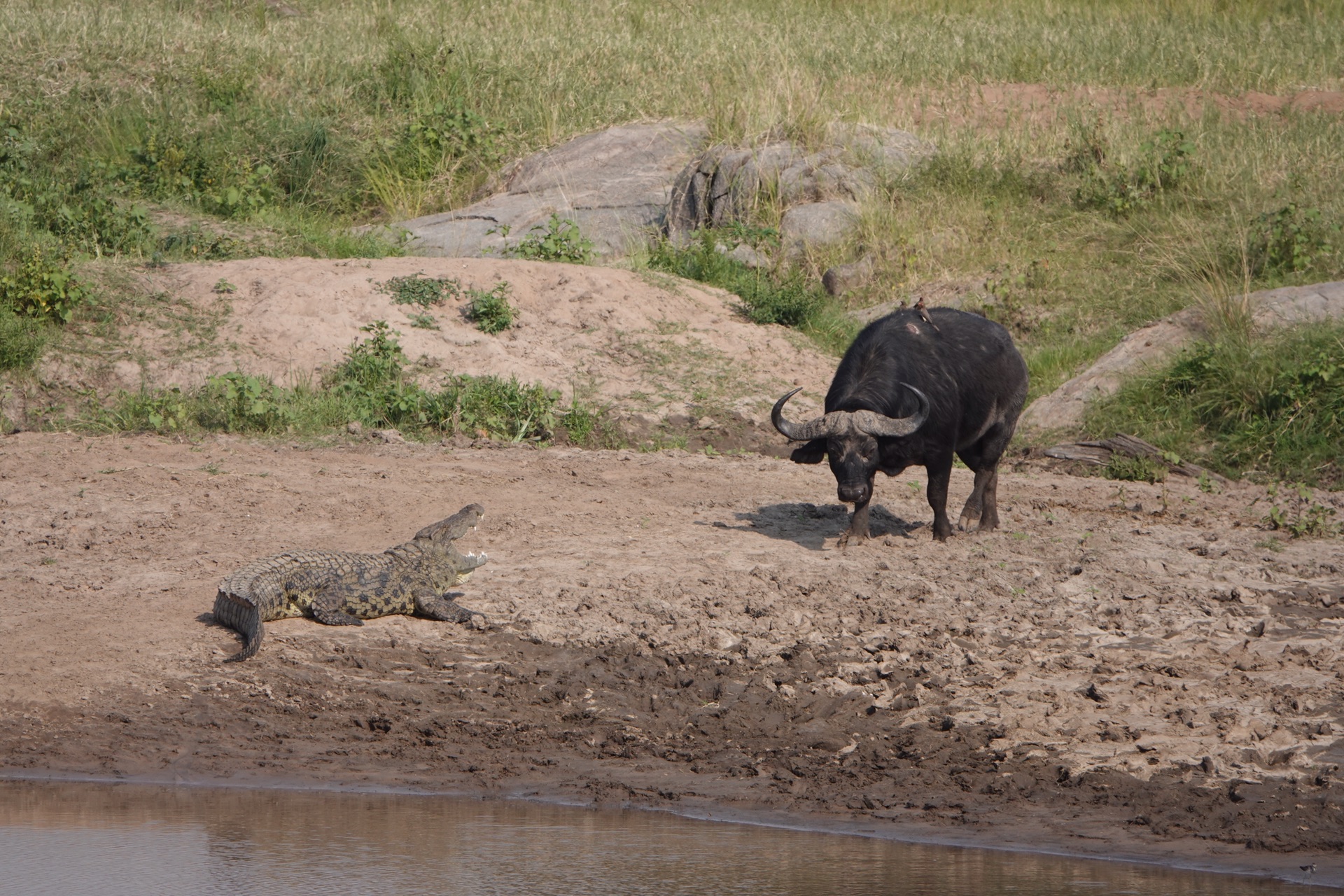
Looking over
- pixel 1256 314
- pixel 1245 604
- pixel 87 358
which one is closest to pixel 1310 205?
pixel 1256 314

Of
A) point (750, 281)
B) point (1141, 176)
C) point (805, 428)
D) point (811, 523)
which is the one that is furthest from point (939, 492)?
point (1141, 176)

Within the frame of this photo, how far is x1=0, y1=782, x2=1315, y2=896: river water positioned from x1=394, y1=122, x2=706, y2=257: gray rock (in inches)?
363

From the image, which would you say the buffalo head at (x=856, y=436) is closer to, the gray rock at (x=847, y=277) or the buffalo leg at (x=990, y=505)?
the buffalo leg at (x=990, y=505)

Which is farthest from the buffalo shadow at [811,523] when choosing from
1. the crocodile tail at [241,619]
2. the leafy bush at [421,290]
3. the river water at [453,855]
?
the leafy bush at [421,290]

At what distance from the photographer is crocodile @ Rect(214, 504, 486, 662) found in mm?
6527

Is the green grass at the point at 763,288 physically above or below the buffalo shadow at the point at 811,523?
above

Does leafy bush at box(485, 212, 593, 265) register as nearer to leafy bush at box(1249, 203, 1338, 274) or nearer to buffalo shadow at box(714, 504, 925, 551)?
buffalo shadow at box(714, 504, 925, 551)

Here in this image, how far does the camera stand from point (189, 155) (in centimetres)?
1468

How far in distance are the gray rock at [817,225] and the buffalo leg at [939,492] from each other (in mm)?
6513

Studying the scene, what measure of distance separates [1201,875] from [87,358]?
30.1 ft

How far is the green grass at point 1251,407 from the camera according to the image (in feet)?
33.0

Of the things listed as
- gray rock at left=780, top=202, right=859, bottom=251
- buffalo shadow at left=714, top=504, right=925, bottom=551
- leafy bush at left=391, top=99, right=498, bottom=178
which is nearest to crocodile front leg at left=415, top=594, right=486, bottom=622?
buffalo shadow at left=714, top=504, right=925, bottom=551

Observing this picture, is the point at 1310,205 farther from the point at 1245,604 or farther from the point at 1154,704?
the point at 1154,704

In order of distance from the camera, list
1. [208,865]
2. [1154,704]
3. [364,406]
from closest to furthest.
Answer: [208,865]
[1154,704]
[364,406]
